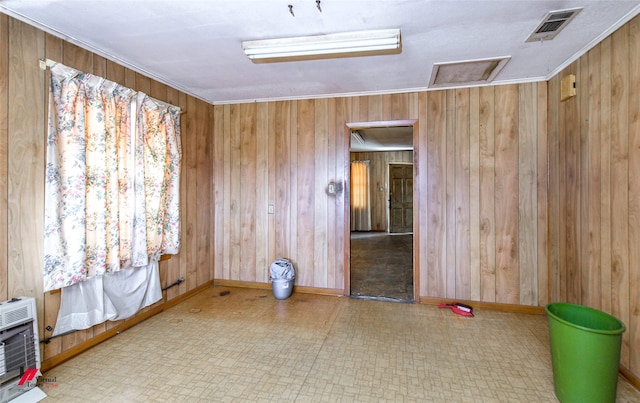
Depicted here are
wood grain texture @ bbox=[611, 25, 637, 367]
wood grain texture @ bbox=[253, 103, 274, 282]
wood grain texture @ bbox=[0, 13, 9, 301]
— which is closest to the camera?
wood grain texture @ bbox=[0, 13, 9, 301]

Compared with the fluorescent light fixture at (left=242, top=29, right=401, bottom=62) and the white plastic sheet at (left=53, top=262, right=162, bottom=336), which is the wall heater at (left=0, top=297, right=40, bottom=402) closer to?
the white plastic sheet at (left=53, top=262, right=162, bottom=336)

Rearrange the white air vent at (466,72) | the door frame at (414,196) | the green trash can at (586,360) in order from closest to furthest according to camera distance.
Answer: the green trash can at (586,360)
the white air vent at (466,72)
the door frame at (414,196)

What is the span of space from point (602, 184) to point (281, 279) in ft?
9.86

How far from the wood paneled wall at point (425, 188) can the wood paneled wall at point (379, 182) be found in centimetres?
546

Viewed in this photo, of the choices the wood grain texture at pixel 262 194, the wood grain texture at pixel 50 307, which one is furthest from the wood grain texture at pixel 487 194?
the wood grain texture at pixel 50 307

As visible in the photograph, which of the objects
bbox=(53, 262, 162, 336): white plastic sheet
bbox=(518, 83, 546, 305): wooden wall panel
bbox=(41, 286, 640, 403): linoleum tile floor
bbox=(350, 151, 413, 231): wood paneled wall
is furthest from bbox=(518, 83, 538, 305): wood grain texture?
bbox=(350, 151, 413, 231): wood paneled wall

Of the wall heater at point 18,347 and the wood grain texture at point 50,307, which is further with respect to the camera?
the wood grain texture at point 50,307

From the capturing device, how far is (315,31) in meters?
2.16

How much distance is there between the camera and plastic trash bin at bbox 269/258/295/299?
11.5 feet

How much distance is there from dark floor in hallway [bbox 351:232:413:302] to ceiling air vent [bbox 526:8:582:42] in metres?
2.68

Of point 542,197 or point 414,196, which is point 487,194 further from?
point 414,196

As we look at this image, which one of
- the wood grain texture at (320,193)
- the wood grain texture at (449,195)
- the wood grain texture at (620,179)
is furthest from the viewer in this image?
the wood grain texture at (320,193)

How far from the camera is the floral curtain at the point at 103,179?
2.09m

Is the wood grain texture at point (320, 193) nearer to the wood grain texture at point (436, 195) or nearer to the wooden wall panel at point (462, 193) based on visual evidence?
the wood grain texture at point (436, 195)
